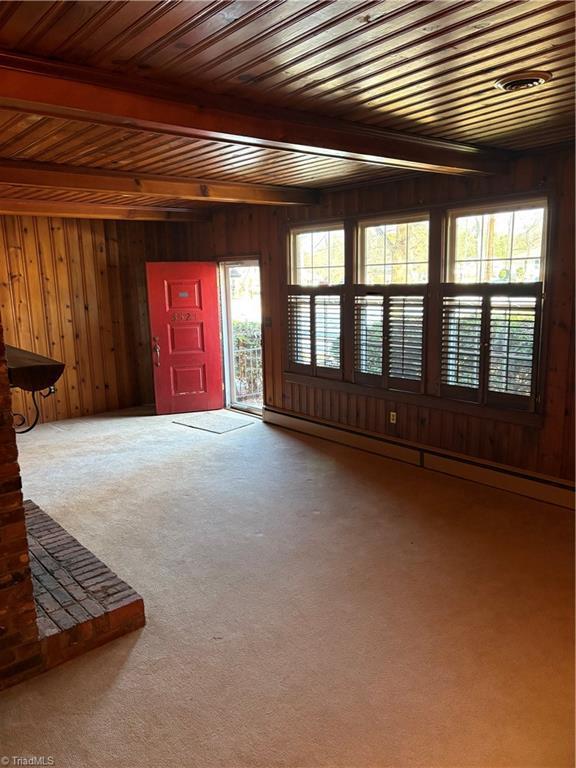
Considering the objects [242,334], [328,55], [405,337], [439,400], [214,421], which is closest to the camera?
[328,55]

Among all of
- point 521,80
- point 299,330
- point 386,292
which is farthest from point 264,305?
point 521,80

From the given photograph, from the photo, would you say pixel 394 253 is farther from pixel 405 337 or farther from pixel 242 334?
pixel 242 334

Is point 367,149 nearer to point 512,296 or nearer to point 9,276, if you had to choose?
point 512,296

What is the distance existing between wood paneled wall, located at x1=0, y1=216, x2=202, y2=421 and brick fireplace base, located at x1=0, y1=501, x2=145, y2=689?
380 cm

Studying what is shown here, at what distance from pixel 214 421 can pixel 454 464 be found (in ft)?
9.83

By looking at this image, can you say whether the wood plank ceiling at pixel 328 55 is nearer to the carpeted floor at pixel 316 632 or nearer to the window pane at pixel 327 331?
the window pane at pixel 327 331

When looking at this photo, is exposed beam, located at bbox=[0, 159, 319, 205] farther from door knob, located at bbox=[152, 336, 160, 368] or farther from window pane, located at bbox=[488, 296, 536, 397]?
door knob, located at bbox=[152, 336, 160, 368]

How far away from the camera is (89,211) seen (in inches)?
236

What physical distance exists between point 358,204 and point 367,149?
6.45ft

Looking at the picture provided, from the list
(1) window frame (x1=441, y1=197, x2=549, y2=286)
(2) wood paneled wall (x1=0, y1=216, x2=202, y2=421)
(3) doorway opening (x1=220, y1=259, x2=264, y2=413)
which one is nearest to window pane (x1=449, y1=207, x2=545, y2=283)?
(1) window frame (x1=441, y1=197, x2=549, y2=286)

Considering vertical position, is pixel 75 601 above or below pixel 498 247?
below

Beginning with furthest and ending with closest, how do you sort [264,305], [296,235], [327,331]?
[264,305] → [296,235] → [327,331]

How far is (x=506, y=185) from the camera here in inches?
155

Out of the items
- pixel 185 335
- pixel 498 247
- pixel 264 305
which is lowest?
pixel 185 335
